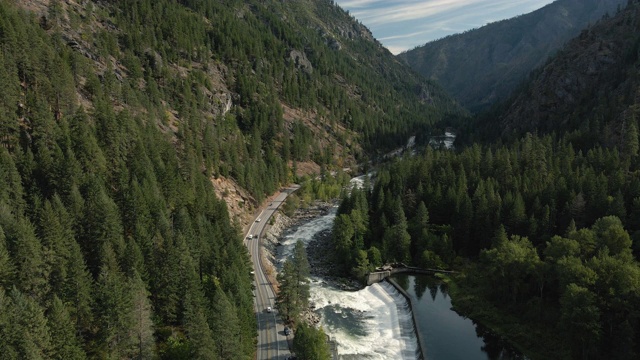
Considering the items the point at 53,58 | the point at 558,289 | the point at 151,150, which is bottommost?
the point at 558,289

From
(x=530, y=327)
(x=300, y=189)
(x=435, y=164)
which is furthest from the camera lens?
(x=300, y=189)

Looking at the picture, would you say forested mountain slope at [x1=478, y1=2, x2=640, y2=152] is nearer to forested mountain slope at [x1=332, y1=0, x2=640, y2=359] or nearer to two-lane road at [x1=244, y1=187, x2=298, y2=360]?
forested mountain slope at [x1=332, y1=0, x2=640, y2=359]

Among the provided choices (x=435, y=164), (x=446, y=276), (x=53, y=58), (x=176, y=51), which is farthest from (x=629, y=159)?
(x=176, y=51)

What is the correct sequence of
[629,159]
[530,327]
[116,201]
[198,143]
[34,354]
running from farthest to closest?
1. [198,143]
2. [629,159]
3. [116,201]
4. [530,327]
5. [34,354]

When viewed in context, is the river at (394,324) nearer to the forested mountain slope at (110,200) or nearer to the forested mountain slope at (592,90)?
the forested mountain slope at (110,200)

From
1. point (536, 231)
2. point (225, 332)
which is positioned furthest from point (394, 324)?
point (536, 231)

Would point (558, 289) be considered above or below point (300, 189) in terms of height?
below

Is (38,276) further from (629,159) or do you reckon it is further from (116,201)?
(629,159)

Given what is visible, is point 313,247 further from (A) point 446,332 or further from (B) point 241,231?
(A) point 446,332
